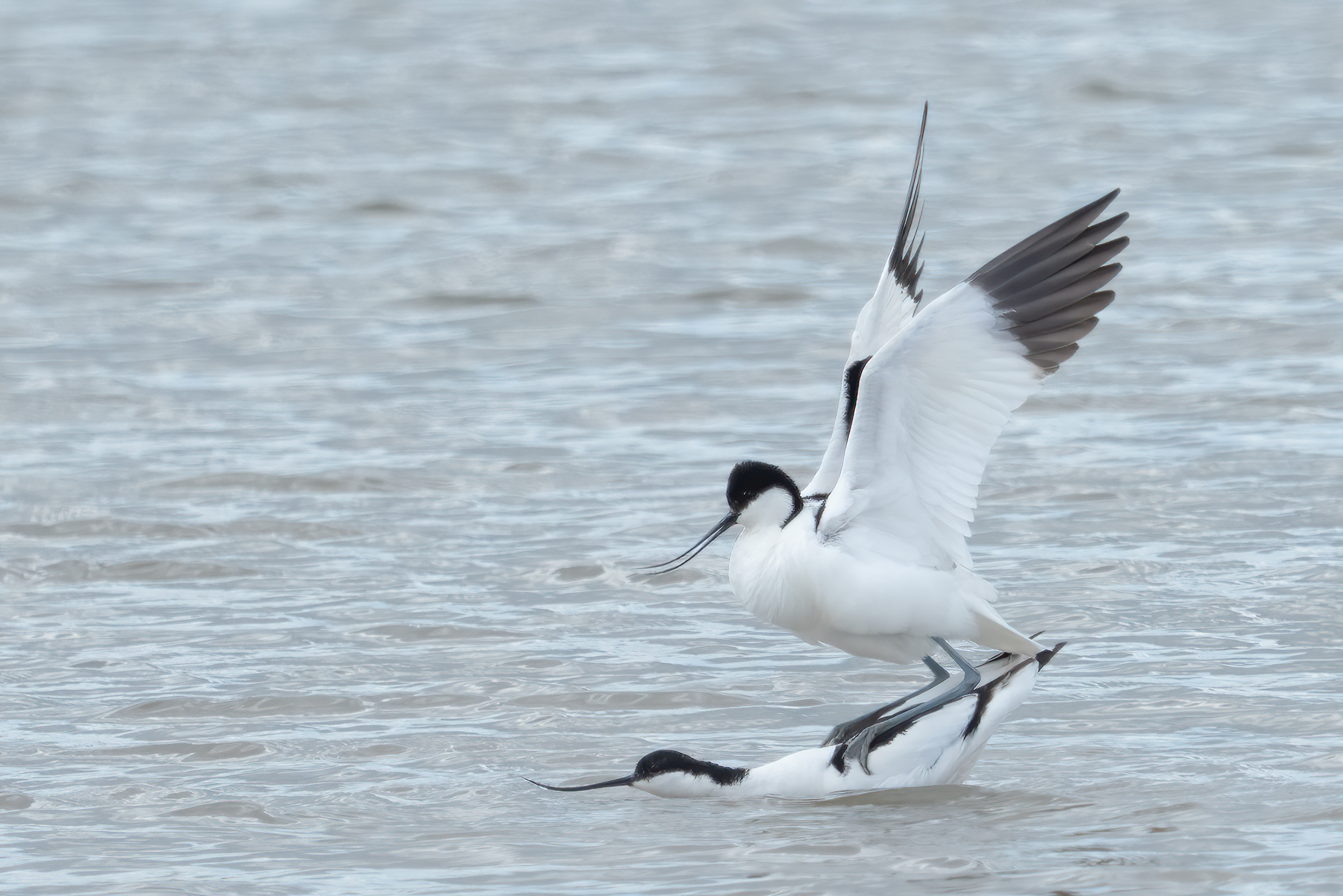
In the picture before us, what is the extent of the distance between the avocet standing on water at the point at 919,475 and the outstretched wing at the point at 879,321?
0.01 meters

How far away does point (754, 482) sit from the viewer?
268 inches

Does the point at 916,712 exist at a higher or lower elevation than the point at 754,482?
lower

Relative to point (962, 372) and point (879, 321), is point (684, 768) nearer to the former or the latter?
point (962, 372)

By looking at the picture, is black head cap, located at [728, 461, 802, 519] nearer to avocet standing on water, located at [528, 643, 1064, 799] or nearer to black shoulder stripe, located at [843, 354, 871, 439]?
black shoulder stripe, located at [843, 354, 871, 439]

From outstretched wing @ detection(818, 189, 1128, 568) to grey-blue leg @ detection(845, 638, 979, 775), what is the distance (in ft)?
1.83

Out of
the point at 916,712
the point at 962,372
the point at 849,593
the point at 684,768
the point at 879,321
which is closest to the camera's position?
the point at 962,372

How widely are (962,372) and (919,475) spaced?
15.9 inches

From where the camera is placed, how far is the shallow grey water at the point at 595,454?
6.55 m

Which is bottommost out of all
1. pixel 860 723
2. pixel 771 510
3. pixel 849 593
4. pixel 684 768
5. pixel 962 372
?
pixel 684 768

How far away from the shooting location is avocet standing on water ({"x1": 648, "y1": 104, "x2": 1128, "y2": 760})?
20.6 ft

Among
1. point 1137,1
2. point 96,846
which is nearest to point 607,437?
point 96,846

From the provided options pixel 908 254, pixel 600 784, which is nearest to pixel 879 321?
pixel 908 254

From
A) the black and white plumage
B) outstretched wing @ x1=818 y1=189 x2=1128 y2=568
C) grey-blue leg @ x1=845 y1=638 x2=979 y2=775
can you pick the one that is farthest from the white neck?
grey-blue leg @ x1=845 y1=638 x2=979 y2=775

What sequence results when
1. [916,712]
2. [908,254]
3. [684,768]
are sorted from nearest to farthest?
[684,768] → [916,712] → [908,254]
